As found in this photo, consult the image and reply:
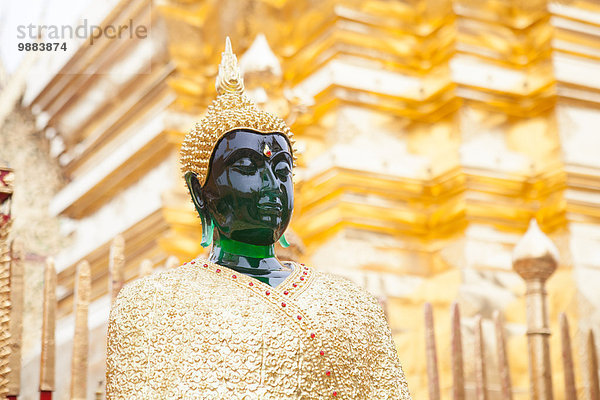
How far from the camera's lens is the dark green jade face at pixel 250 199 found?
10.0 ft

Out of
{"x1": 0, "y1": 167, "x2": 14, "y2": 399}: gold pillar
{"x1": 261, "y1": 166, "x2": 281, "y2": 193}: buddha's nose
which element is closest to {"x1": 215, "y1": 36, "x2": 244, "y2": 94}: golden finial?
{"x1": 261, "y1": 166, "x2": 281, "y2": 193}: buddha's nose

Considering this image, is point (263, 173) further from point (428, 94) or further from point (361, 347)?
point (428, 94)

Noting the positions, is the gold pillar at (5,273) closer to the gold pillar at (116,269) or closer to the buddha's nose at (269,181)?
the gold pillar at (116,269)

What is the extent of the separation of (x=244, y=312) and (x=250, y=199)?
0.31 metres

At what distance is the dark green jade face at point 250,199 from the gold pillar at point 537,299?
1680 mm

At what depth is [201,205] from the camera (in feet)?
10.5

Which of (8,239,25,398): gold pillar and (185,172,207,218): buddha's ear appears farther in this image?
(8,239,25,398): gold pillar

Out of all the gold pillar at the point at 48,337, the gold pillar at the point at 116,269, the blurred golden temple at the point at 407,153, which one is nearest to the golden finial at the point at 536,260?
the blurred golden temple at the point at 407,153

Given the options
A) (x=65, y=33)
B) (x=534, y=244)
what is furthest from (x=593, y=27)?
(x=65, y=33)

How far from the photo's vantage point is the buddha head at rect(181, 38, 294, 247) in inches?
120

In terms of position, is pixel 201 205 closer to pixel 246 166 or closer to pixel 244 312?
pixel 246 166

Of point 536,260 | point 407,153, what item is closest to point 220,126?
point 536,260

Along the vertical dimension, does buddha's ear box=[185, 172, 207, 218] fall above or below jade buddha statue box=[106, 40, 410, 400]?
above

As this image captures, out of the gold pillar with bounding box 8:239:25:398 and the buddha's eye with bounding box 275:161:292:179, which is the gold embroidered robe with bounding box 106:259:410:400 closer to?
the buddha's eye with bounding box 275:161:292:179
